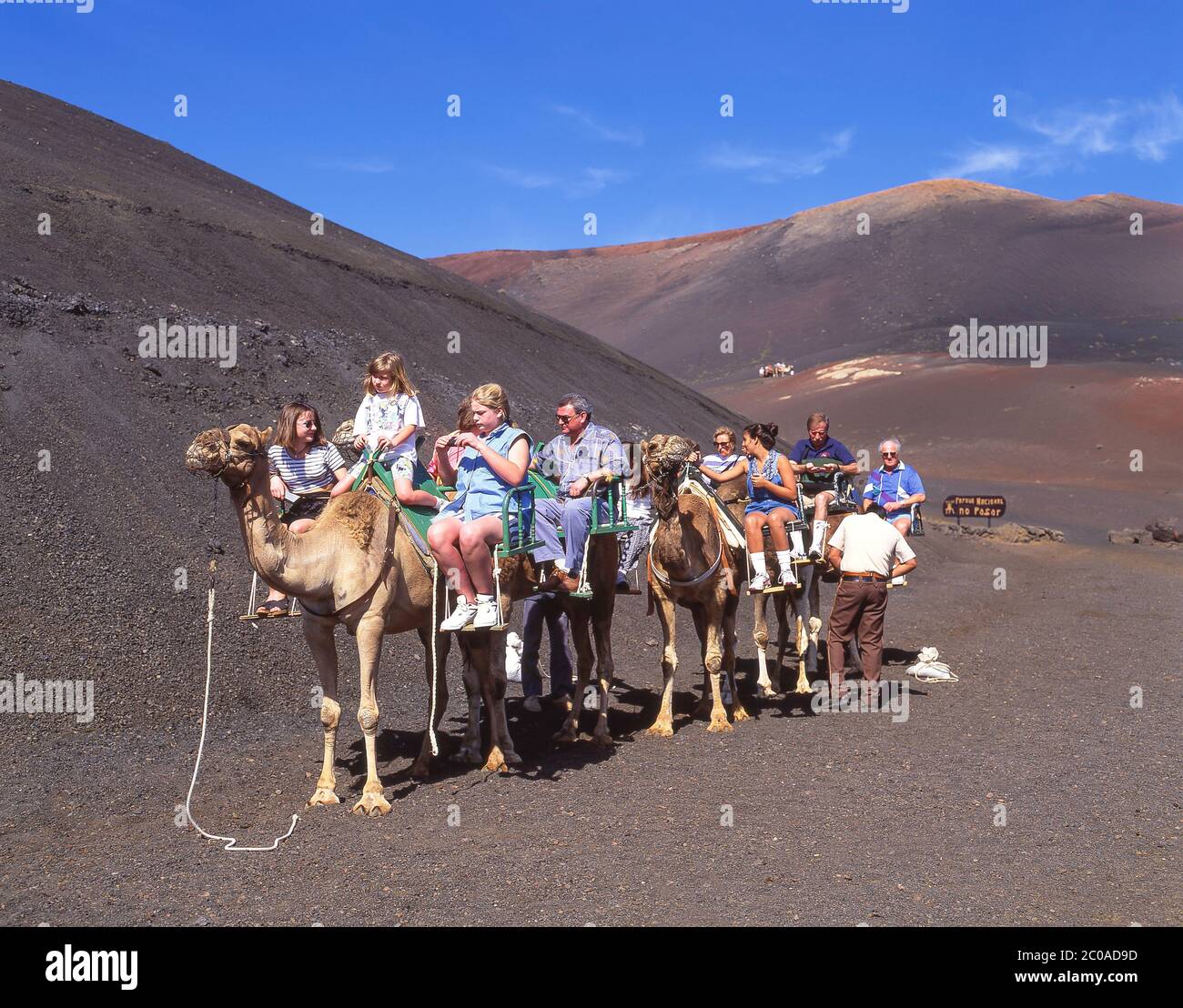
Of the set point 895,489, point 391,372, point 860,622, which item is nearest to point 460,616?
point 391,372

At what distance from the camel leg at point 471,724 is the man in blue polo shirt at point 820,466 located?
13.4ft

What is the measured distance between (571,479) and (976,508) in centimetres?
2932

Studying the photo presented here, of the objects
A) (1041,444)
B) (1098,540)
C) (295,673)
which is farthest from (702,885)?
(1041,444)

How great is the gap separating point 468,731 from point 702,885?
347 centimetres

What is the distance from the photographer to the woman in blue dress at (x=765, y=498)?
1152 centimetres

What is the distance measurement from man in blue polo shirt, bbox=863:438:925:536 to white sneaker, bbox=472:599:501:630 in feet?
20.6

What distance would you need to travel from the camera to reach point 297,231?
35.6 metres

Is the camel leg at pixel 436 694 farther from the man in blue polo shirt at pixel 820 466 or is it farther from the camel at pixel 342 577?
the man in blue polo shirt at pixel 820 466

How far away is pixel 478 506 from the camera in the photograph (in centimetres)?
846

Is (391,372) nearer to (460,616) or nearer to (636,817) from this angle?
(460,616)
